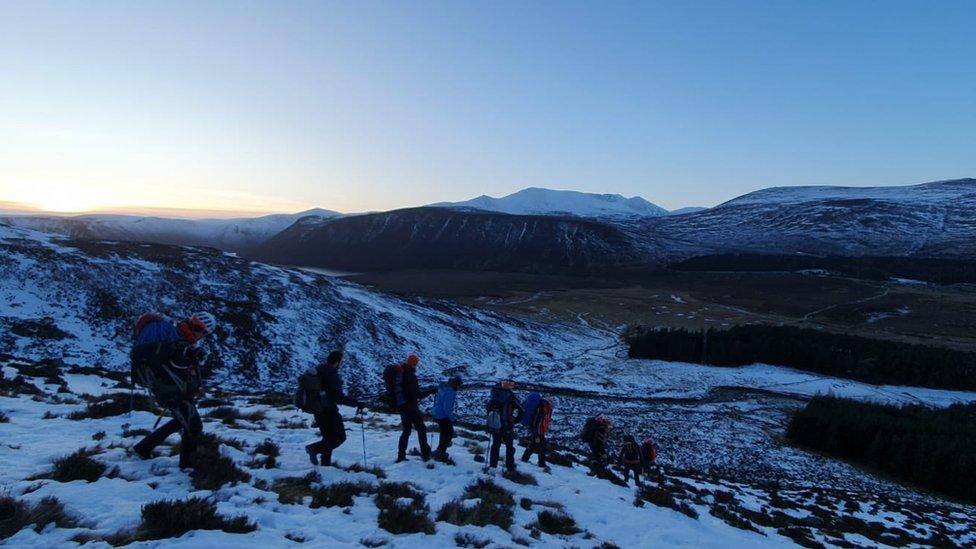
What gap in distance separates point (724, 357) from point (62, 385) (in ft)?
193

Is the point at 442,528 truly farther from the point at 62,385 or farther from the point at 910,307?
the point at 910,307

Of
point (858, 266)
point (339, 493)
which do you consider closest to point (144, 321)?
point (339, 493)

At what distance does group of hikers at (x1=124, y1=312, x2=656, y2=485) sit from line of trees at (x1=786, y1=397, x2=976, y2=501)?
1127 inches

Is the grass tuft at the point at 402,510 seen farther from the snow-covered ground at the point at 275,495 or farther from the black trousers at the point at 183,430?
the black trousers at the point at 183,430

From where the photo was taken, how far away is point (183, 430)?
930cm

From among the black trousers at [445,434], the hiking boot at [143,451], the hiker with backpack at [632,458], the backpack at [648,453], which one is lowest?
the backpack at [648,453]

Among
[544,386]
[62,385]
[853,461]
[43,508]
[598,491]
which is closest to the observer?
[43,508]

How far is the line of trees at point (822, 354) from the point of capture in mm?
56000

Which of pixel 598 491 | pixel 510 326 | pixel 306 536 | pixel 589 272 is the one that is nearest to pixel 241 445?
pixel 306 536

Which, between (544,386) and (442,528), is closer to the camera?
(442,528)

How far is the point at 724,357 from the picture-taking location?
6062 cm

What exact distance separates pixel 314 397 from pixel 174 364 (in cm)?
269

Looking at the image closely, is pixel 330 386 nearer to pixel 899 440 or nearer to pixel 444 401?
pixel 444 401

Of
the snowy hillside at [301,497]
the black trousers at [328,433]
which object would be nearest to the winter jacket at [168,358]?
the snowy hillside at [301,497]
